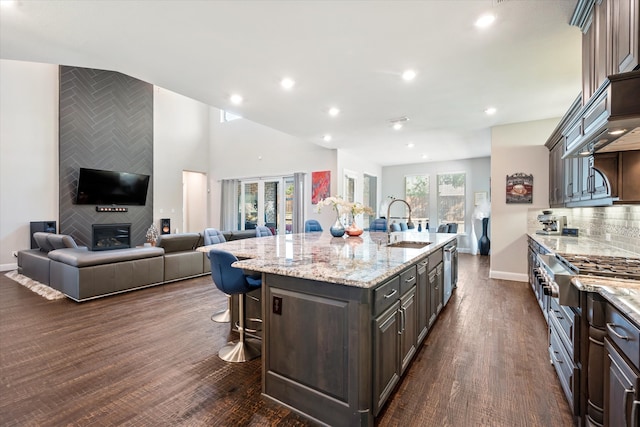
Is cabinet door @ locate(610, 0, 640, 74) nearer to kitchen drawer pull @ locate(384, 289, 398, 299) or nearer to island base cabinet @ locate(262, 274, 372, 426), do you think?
kitchen drawer pull @ locate(384, 289, 398, 299)

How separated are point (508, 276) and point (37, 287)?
7951 millimetres

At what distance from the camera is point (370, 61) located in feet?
10.1

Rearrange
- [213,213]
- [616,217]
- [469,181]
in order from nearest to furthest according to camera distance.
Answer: [616,217] → [469,181] → [213,213]

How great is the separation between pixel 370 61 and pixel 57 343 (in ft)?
13.7

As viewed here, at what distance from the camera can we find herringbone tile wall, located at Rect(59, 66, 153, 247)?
686 centimetres

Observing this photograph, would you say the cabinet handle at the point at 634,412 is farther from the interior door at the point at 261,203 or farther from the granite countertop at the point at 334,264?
the interior door at the point at 261,203

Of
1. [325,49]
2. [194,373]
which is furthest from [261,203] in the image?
[194,373]

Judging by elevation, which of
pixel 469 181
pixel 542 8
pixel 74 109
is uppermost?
pixel 74 109

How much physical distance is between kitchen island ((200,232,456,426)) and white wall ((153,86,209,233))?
26.1 feet

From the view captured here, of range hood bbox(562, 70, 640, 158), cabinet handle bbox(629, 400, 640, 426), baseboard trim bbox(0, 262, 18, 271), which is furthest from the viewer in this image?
baseboard trim bbox(0, 262, 18, 271)

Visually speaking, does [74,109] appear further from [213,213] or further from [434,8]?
[434,8]

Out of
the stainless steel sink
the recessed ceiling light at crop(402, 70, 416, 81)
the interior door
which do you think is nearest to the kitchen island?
the stainless steel sink

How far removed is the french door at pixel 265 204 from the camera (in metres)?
8.55

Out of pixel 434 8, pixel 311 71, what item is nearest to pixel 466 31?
pixel 434 8
